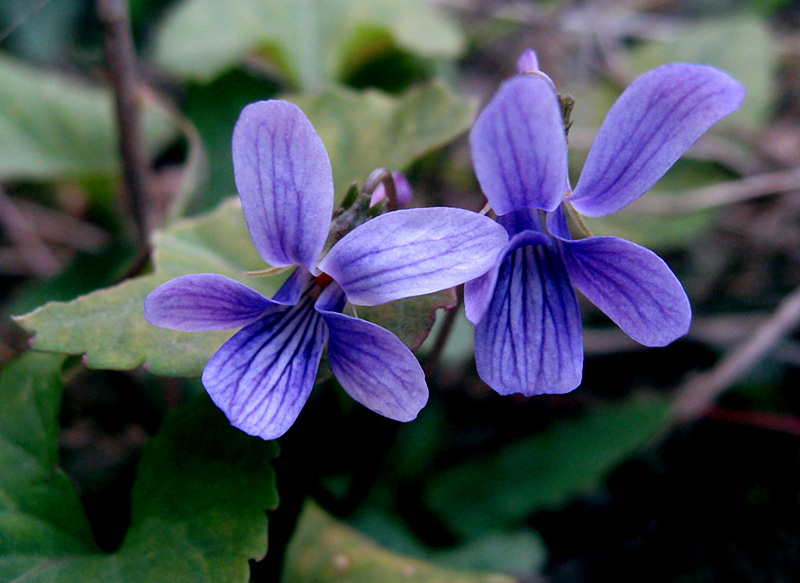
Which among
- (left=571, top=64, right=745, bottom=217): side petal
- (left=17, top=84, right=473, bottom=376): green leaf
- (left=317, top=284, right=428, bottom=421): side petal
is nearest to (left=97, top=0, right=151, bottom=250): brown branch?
(left=17, top=84, right=473, bottom=376): green leaf

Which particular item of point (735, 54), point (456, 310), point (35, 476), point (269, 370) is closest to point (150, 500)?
point (35, 476)

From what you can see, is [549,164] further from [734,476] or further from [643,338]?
[734,476]

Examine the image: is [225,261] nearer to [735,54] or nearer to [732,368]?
[732,368]

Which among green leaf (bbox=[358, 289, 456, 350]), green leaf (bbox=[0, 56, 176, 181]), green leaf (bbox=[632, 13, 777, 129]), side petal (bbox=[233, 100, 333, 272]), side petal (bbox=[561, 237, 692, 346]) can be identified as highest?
side petal (bbox=[233, 100, 333, 272])

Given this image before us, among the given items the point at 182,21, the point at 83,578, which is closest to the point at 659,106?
the point at 83,578

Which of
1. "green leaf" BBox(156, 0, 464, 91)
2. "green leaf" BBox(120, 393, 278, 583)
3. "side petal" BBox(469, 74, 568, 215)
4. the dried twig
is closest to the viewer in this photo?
"side petal" BBox(469, 74, 568, 215)

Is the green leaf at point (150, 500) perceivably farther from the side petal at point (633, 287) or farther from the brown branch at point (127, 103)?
the brown branch at point (127, 103)

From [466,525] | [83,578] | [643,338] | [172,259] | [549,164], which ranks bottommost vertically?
[466,525]

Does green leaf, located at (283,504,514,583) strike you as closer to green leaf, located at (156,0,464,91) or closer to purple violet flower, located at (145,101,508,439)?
purple violet flower, located at (145,101,508,439)
